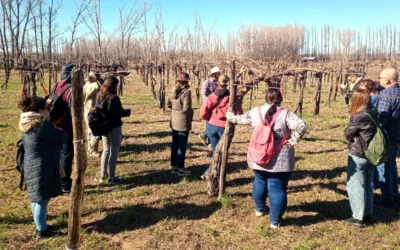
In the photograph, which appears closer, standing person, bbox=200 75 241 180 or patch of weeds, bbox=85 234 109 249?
patch of weeds, bbox=85 234 109 249

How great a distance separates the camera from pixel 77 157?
304cm

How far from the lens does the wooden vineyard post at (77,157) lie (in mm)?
2852

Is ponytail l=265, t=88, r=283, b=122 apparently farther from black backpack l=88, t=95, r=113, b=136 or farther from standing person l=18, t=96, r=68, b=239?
black backpack l=88, t=95, r=113, b=136

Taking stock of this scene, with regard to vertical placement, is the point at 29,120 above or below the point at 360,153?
above

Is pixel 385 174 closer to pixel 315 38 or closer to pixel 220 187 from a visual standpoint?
pixel 220 187

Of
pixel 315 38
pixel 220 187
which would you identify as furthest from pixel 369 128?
pixel 315 38

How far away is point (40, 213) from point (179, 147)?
2.49m

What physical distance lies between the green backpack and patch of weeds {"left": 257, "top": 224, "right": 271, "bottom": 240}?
4.38 ft

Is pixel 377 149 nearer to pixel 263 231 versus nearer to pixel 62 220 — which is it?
pixel 263 231

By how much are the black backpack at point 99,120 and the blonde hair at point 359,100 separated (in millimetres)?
3134

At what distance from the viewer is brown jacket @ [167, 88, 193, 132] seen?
5.20 metres

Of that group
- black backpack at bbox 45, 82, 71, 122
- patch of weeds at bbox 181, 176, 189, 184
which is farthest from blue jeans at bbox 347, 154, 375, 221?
black backpack at bbox 45, 82, 71, 122

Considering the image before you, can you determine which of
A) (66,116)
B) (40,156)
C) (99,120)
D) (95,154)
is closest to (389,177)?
(99,120)

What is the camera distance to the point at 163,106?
1267cm
